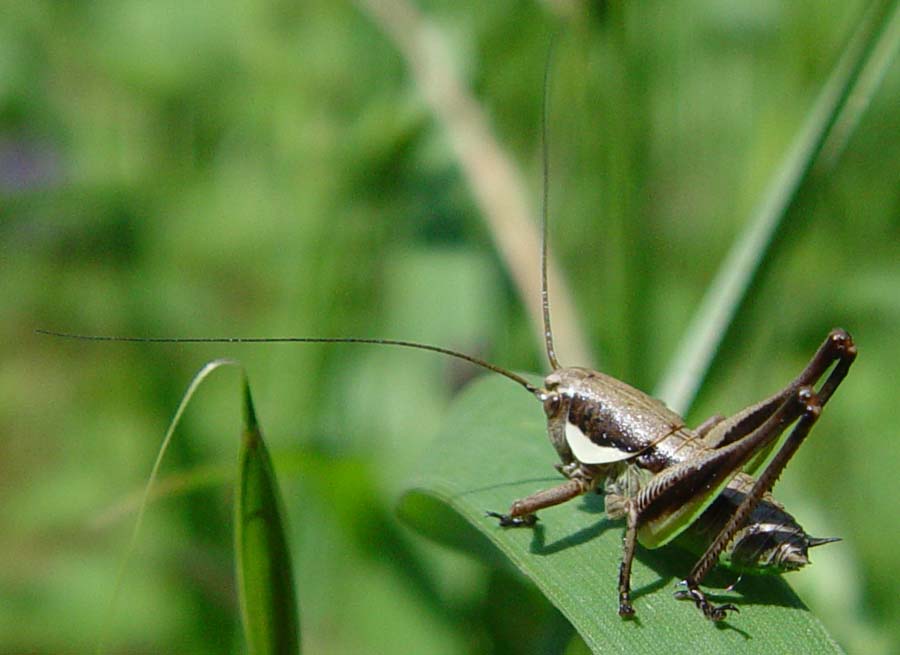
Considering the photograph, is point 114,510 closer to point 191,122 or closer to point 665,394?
point 665,394

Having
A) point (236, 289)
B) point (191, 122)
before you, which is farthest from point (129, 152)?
point (236, 289)

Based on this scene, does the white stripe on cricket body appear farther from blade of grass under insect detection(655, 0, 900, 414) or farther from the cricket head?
blade of grass under insect detection(655, 0, 900, 414)

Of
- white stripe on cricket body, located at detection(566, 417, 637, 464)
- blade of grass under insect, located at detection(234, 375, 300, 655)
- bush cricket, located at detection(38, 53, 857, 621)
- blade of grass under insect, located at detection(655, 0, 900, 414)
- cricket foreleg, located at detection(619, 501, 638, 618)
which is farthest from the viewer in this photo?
blade of grass under insect, located at detection(655, 0, 900, 414)

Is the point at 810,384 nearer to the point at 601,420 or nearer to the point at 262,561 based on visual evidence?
the point at 601,420

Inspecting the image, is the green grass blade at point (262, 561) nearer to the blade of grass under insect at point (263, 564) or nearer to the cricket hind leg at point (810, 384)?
the blade of grass under insect at point (263, 564)

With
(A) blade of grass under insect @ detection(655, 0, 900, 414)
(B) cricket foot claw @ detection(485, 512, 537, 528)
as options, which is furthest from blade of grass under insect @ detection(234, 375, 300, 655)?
(A) blade of grass under insect @ detection(655, 0, 900, 414)
